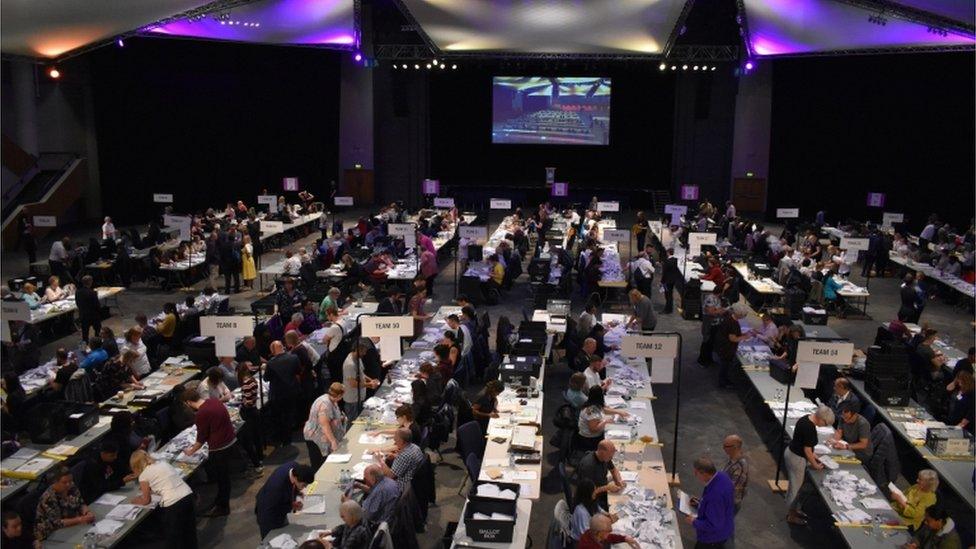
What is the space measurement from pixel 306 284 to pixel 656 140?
831 inches

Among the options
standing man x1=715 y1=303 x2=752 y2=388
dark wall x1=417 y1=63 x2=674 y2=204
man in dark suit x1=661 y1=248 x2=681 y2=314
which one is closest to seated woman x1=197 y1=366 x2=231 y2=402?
standing man x1=715 y1=303 x2=752 y2=388

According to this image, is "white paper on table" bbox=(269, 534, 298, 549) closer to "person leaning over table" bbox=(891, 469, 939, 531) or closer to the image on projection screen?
"person leaning over table" bbox=(891, 469, 939, 531)

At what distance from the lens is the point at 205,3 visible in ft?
61.3

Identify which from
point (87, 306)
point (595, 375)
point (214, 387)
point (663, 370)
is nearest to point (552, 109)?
point (87, 306)

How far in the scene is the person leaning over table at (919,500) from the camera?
7.15m

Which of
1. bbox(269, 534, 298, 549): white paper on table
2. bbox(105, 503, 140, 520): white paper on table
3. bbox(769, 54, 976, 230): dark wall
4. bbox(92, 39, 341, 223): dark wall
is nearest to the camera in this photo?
bbox(269, 534, 298, 549): white paper on table

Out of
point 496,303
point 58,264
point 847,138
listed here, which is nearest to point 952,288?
point 496,303

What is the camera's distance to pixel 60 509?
6926 mm

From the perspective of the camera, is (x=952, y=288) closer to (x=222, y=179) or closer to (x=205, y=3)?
(x=205, y=3)

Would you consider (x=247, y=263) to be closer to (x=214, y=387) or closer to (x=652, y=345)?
(x=214, y=387)

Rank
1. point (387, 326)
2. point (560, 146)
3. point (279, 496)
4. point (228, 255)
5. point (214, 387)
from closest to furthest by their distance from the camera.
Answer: point (279, 496) < point (214, 387) < point (387, 326) < point (228, 255) < point (560, 146)

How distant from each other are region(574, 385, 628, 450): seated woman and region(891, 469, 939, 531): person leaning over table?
9.61ft

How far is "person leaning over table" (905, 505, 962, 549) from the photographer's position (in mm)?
6582

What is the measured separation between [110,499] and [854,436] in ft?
24.7
